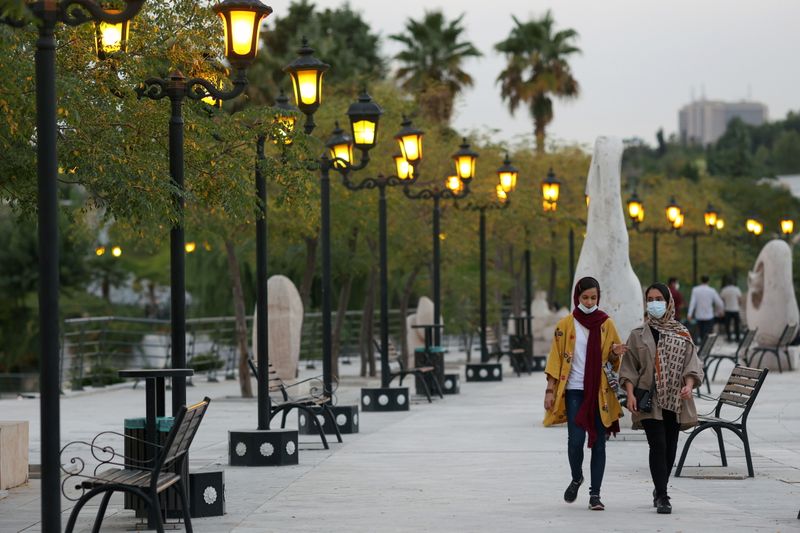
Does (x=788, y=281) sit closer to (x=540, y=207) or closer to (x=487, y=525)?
(x=540, y=207)

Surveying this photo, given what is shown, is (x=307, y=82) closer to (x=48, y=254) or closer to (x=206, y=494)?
(x=206, y=494)

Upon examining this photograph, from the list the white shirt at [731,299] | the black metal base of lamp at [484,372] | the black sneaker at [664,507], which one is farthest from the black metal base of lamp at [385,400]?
the white shirt at [731,299]

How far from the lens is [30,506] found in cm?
1202

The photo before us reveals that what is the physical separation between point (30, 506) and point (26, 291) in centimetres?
4983

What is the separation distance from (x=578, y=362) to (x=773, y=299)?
22.5 metres

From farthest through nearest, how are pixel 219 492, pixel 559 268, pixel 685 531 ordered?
pixel 559 268 → pixel 219 492 → pixel 685 531

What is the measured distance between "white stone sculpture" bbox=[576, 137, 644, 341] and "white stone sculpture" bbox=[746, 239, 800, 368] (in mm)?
14843

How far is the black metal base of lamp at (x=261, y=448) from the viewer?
48.8 feet

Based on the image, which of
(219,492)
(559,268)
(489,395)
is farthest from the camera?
(559,268)

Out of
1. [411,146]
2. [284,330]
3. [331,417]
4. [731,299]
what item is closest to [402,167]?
[411,146]

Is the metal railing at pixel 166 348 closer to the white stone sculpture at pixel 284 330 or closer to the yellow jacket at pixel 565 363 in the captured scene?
the white stone sculpture at pixel 284 330

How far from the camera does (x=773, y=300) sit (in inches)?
1293

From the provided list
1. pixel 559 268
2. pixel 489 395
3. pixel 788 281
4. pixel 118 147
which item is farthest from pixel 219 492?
pixel 559 268

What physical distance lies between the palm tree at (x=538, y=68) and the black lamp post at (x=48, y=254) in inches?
2006
